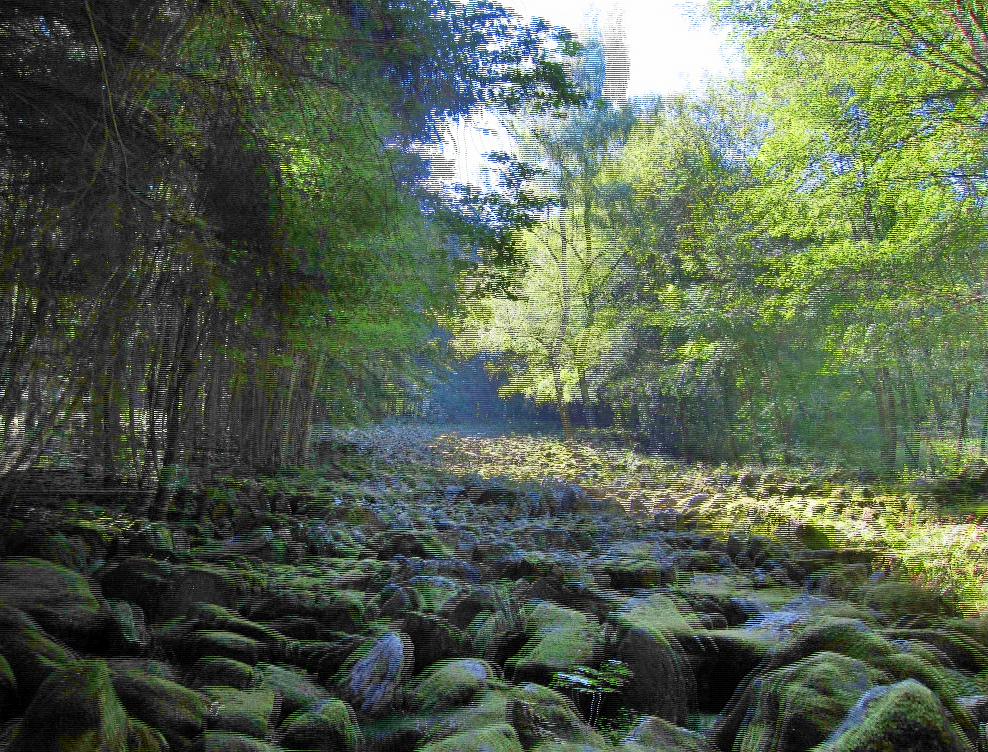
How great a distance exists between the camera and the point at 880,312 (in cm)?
699

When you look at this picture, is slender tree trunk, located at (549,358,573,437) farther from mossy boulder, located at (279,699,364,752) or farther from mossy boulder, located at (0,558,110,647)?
mossy boulder, located at (279,699,364,752)

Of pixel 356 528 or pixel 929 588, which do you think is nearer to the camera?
Answer: pixel 929 588

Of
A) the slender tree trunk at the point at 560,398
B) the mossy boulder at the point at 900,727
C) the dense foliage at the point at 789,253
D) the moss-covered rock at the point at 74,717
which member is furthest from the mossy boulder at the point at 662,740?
the slender tree trunk at the point at 560,398

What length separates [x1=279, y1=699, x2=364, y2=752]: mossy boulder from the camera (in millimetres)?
1506

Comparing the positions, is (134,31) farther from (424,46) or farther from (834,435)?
(834,435)

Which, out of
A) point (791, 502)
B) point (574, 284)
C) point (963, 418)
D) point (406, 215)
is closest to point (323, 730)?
point (406, 215)

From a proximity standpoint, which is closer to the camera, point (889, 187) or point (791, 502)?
point (889, 187)

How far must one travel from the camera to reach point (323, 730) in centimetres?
154

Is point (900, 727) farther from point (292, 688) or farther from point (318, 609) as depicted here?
point (318, 609)

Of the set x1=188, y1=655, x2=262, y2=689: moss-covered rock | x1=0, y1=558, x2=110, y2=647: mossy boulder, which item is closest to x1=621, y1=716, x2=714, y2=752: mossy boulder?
x1=188, y1=655, x2=262, y2=689: moss-covered rock

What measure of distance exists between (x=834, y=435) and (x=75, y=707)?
9.70 m

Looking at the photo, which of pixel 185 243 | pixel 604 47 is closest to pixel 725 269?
pixel 604 47

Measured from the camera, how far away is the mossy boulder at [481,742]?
1454mm

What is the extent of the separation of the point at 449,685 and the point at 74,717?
964 millimetres
